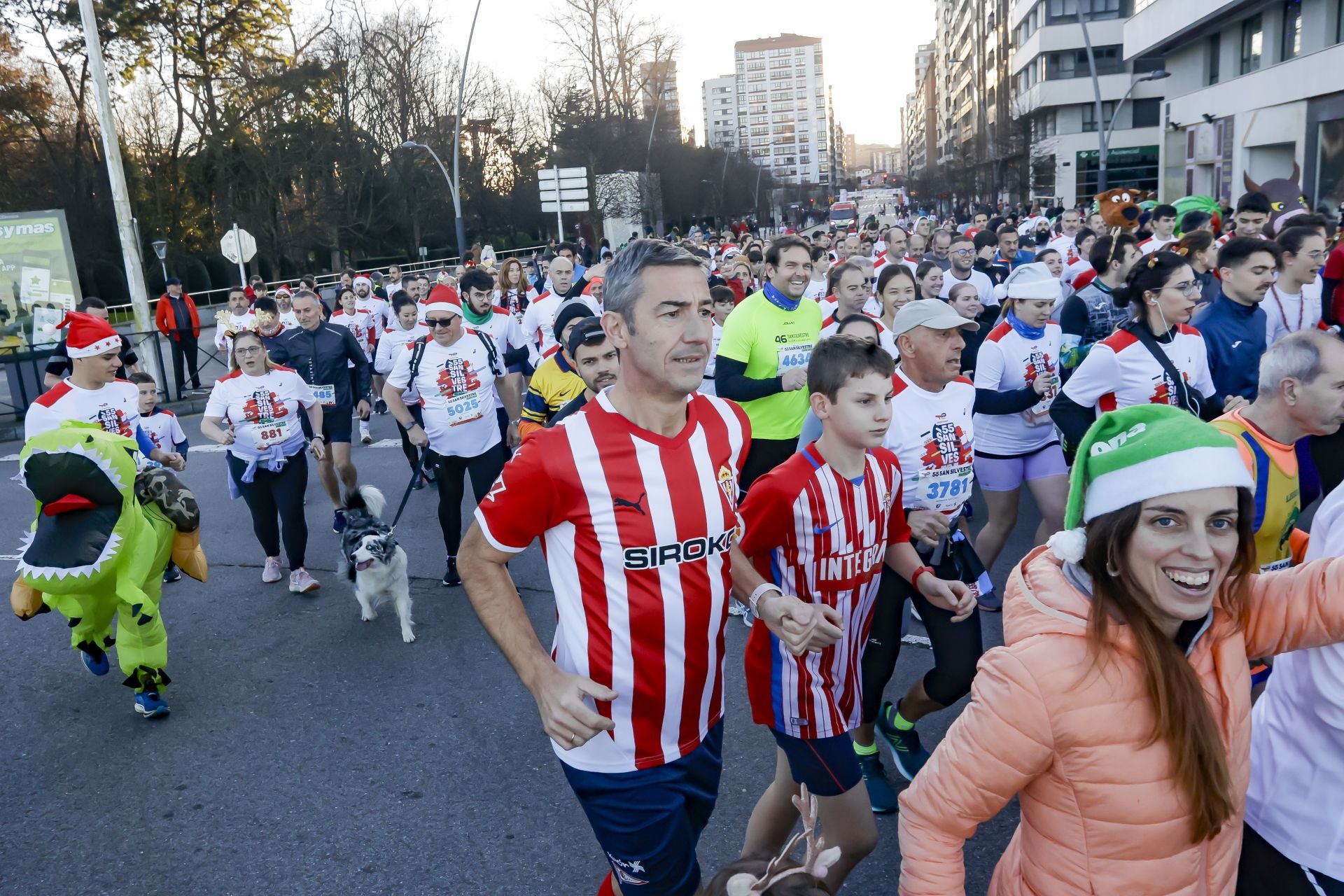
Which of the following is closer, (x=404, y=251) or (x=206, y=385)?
(x=206, y=385)

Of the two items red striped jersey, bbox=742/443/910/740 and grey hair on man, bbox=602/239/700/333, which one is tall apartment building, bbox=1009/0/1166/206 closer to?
red striped jersey, bbox=742/443/910/740

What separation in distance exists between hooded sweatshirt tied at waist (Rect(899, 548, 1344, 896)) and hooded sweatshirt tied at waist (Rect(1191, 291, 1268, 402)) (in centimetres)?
412

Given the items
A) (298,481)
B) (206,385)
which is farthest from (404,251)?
(298,481)

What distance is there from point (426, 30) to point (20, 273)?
32094 millimetres

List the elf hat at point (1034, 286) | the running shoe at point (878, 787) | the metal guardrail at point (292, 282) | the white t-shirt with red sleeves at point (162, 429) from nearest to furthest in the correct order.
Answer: the running shoe at point (878, 787) → the elf hat at point (1034, 286) → the white t-shirt with red sleeves at point (162, 429) → the metal guardrail at point (292, 282)

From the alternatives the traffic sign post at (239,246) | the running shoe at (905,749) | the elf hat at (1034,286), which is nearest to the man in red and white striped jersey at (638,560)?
the running shoe at (905,749)

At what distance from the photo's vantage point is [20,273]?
53.2 ft

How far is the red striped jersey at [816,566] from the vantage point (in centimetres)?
306

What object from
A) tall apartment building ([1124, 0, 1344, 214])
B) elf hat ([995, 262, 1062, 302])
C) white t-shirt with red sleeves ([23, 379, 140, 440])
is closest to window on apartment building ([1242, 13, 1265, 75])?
tall apartment building ([1124, 0, 1344, 214])

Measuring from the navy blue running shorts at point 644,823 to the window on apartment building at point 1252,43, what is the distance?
37.5 meters

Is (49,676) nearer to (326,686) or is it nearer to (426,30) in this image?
(326,686)

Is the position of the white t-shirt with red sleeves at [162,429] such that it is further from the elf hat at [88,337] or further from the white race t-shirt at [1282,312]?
the white race t-shirt at [1282,312]

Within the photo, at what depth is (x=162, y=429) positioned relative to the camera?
7.09 metres

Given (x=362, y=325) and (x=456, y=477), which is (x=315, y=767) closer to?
(x=456, y=477)
